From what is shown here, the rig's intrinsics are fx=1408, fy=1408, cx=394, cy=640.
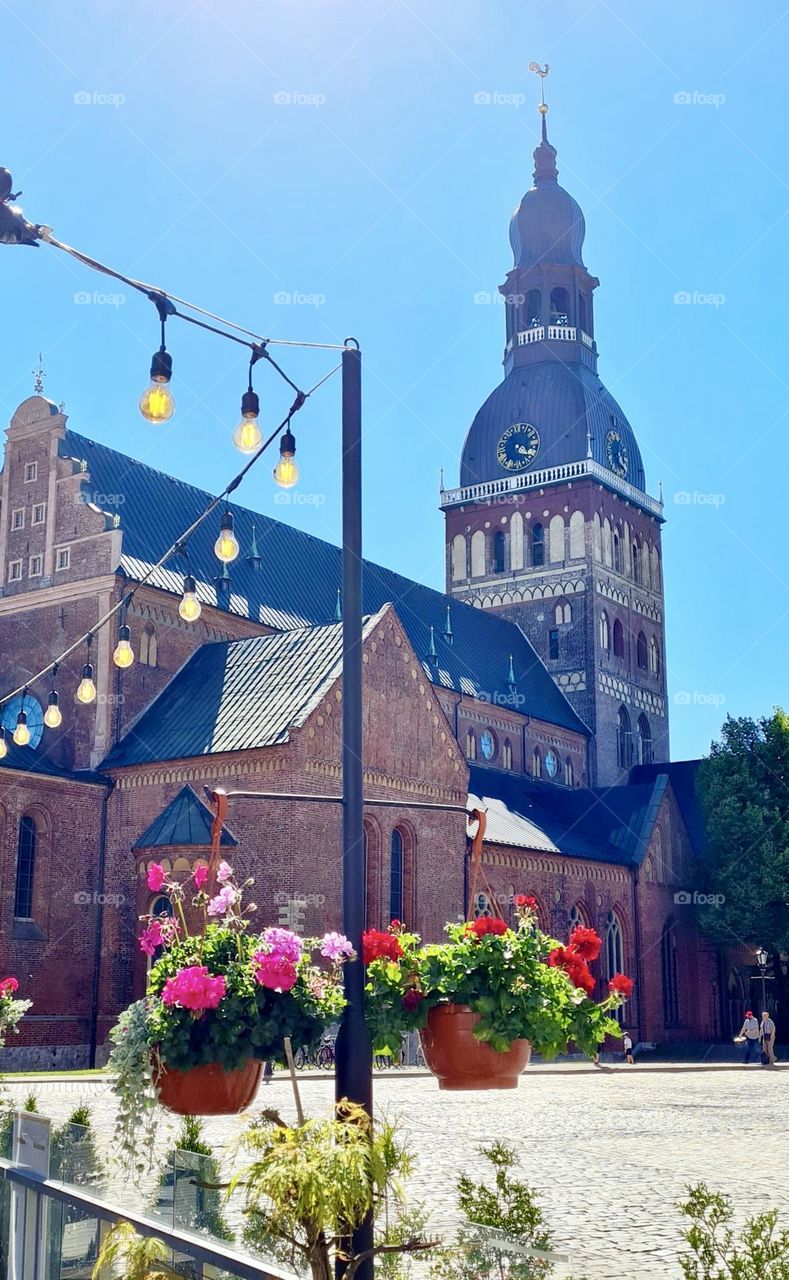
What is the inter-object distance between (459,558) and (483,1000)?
6113 centimetres

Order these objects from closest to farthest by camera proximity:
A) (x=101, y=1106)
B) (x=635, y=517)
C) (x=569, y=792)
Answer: (x=101, y=1106)
(x=569, y=792)
(x=635, y=517)

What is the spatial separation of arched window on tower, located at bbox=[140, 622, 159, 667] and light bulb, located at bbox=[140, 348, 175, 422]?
102ft

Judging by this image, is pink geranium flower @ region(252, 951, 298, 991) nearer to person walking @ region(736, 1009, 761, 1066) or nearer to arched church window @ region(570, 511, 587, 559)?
person walking @ region(736, 1009, 761, 1066)

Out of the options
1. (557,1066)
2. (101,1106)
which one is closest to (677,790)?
(557,1066)

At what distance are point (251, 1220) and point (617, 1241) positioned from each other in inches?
215

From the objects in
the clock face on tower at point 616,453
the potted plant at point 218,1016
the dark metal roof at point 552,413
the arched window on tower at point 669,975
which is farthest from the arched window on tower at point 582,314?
the potted plant at point 218,1016

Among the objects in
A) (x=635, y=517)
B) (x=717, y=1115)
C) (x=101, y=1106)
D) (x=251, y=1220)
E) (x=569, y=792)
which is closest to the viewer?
(x=251, y=1220)

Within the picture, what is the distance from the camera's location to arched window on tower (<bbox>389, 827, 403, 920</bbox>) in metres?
38.9

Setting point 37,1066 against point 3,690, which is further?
point 3,690

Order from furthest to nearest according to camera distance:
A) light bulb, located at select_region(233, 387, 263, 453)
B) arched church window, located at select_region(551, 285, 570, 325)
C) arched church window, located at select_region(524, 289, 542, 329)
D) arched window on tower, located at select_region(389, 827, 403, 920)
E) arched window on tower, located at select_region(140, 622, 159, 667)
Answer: arched church window, located at select_region(524, 289, 542, 329) < arched church window, located at select_region(551, 285, 570, 325) < arched window on tower, located at select_region(140, 622, 159, 667) < arched window on tower, located at select_region(389, 827, 403, 920) < light bulb, located at select_region(233, 387, 263, 453)

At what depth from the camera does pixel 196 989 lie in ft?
25.7

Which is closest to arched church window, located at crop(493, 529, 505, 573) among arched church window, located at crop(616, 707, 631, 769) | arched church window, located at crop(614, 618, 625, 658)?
arched church window, located at crop(614, 618, 625, 658)

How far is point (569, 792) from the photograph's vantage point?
57.6 meters

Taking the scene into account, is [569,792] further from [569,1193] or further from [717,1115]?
[569,1193]
